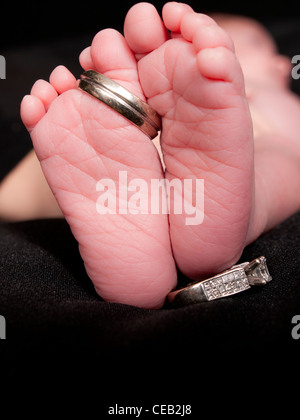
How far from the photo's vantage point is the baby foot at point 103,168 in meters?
0.59

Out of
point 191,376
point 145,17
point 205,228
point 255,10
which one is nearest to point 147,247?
point 205,228

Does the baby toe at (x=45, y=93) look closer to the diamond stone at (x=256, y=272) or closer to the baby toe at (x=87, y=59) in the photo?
the baby toe at (x=87, y=59)

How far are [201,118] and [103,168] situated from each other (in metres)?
0.15

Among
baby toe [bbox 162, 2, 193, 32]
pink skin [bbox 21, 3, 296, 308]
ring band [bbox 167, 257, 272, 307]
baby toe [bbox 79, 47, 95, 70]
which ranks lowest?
ring band [bbox 167, 257, 272, 307]

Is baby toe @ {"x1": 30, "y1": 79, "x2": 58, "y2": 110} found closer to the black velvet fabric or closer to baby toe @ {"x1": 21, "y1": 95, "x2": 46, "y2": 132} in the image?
baby toe @ {"x1": 21, "y1": 95, "x2": 46, "y2": 132}

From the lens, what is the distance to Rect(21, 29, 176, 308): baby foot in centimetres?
59

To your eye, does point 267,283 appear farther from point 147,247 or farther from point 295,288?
point 147,247

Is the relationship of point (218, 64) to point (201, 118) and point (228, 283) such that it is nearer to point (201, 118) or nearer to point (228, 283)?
point (201, 118)

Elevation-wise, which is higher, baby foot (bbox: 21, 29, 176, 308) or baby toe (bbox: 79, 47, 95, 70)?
Answer: baby toe (bbox: 79, 47, 95, 70)

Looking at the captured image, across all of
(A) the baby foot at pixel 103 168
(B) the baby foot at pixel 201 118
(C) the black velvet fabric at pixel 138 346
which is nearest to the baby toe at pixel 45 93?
(A) the baby foot at pixel 103 168

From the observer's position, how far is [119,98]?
57 cm

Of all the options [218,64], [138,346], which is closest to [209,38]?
[218,64]

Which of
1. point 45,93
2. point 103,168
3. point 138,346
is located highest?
point 45,93

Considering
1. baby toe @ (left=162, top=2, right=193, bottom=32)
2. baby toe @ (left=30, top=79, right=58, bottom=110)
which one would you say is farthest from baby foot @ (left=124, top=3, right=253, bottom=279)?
baby toe @ (left=30, top=79, right=58, bottom=110)
